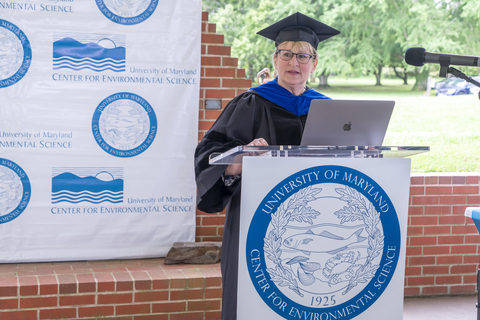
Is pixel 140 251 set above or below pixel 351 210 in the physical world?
below

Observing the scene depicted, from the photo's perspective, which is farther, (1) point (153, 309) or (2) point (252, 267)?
(1) point (153, 309)

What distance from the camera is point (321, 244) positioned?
1.51m

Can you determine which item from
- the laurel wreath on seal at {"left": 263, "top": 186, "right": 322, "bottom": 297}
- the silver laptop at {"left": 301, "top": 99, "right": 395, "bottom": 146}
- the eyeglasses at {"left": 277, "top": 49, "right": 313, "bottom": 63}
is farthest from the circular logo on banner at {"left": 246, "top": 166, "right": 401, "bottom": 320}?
the eyeglasses at {"left": 277, "top": 49, "right": 313, "bottom": 63}

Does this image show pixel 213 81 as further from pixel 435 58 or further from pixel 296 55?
pixel 435 58

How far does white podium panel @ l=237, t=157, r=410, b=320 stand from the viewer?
149 centimetres

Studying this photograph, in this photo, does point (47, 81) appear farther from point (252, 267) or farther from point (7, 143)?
point (252, 267)

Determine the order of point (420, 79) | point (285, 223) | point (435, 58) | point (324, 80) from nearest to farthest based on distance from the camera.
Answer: point (285, 223), point (435, 58), point (420, 79), point (324, 80)

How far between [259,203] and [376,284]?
1.59 feet

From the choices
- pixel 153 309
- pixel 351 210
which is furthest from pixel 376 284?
pixel 153 309

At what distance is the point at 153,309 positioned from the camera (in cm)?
323

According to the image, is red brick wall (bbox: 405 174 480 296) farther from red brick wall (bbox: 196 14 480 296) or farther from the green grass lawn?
the green grass lawn

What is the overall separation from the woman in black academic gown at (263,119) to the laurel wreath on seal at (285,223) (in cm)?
50

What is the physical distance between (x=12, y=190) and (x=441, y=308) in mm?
3287

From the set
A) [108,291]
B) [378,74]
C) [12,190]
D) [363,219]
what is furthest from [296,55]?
[378,74]
